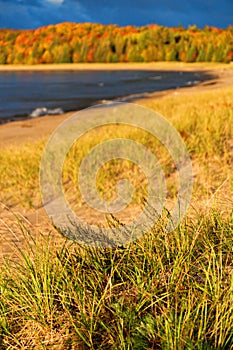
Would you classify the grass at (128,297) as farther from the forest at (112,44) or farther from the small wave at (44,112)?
the forest at (112,44)

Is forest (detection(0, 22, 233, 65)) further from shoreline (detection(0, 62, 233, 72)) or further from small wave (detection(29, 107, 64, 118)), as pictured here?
small wave (detection(29, 107, 64, 118))

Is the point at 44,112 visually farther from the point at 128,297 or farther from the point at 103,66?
the point at 103,66

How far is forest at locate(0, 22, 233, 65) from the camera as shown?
83875 mm

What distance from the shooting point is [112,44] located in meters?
94.0

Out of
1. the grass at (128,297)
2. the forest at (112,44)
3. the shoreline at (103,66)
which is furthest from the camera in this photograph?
the forest at (112,44)

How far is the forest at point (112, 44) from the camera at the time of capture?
83875 millimetres

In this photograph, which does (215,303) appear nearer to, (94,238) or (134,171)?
(94,238)

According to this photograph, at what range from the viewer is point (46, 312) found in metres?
2.10

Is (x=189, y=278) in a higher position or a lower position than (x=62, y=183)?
lower

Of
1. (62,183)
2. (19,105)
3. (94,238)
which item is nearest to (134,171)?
(62,183)

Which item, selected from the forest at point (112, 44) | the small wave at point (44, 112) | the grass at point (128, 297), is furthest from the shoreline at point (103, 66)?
the grass at point (128, 297)

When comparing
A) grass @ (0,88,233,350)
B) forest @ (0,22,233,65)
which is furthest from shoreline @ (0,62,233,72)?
grass @ (0,88,233,350)

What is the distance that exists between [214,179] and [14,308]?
126 inches

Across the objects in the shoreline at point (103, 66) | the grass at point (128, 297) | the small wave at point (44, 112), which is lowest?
the grass at point (128, 297)
